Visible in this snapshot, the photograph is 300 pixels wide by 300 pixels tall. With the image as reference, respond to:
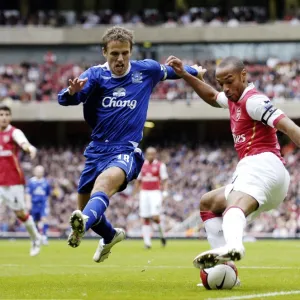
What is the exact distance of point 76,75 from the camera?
4122 cm

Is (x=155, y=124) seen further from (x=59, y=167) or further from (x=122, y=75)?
(x=122, y=75)

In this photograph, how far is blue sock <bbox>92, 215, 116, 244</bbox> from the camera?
10.5 metres

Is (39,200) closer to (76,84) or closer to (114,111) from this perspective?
(114,111)

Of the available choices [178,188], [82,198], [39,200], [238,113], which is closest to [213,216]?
[238,113]

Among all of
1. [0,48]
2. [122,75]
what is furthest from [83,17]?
[122,75]

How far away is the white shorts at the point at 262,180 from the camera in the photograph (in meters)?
8.34

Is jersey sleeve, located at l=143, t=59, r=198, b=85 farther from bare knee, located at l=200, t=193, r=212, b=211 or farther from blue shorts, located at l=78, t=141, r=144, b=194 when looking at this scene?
bare knee, located at l=200, t=193, r=212, b=211

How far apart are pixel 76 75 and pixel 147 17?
4.96 m

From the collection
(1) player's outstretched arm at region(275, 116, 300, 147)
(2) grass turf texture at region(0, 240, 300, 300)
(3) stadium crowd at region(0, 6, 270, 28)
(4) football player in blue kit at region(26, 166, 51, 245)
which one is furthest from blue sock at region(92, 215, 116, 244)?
(3) stadium crowd at region(0, 6, 270, 28)

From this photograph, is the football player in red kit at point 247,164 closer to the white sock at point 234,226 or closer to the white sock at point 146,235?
the white sock at point 234,226

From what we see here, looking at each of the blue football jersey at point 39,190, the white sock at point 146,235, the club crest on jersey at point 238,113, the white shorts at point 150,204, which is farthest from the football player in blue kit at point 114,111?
the blue football jersey at point 39,190

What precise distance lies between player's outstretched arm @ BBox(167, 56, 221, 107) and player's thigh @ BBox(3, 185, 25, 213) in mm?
7600

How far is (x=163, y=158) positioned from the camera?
3822cm

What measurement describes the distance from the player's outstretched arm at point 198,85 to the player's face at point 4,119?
6.34 meters
